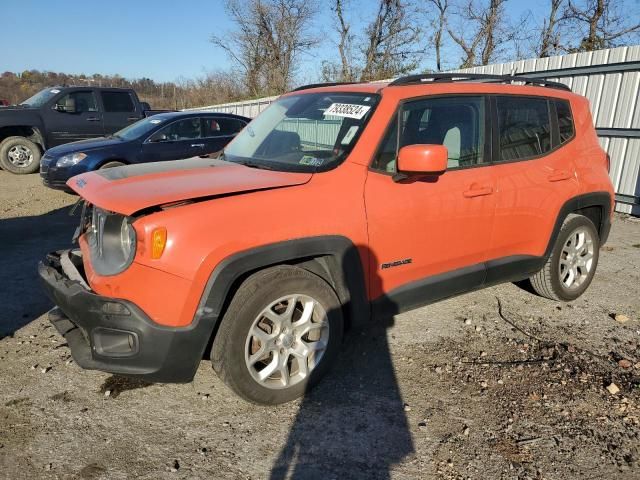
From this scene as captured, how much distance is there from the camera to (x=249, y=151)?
3.57 metres

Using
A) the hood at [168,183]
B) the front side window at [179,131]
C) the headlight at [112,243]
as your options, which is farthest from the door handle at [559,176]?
the front side window at [179,131]

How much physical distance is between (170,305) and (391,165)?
1.58m

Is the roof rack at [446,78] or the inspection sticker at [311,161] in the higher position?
the roof rack at [446,78]

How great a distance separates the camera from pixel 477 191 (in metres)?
3.35

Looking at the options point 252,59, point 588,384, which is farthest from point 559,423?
point 252,59

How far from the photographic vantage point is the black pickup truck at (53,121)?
36.4 ft

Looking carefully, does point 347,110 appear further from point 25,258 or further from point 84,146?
point 84,146

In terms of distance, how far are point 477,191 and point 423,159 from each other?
777 mm

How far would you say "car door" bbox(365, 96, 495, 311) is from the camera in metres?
2.97

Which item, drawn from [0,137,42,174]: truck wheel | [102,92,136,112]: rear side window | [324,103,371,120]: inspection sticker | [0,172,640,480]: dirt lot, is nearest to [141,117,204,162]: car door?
[102,92,136,112]: rear side window

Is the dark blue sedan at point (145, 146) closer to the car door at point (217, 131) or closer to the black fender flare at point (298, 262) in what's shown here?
the car door at point (217, 131)

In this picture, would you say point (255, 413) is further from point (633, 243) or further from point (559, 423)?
point (633, 243)

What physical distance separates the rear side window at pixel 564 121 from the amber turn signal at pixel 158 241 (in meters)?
3.32

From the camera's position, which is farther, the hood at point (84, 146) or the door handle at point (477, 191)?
the hood at point (84, 146)
